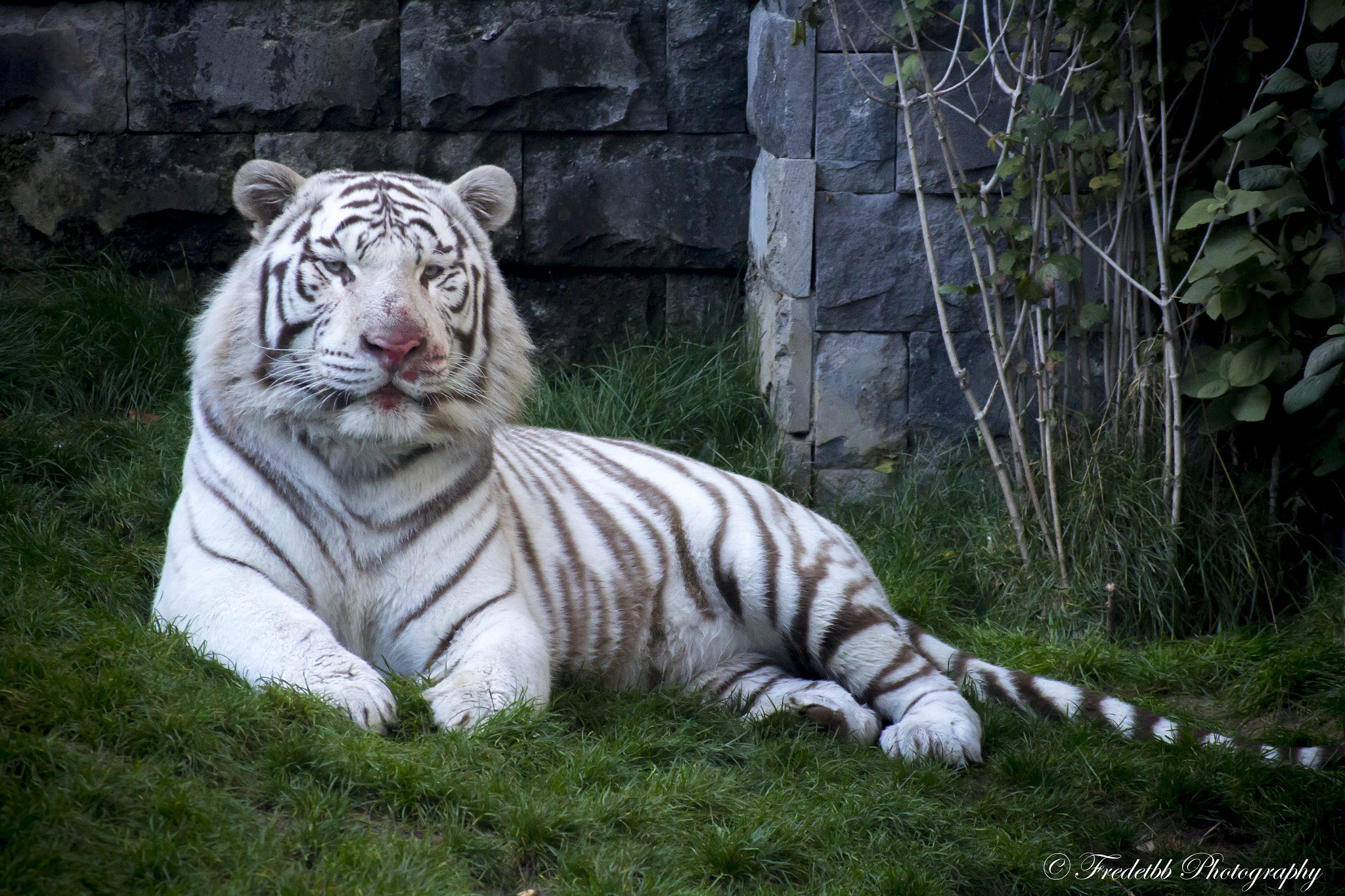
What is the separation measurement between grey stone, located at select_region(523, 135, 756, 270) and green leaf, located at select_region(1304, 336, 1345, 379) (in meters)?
2.47

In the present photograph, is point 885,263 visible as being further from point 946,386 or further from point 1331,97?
point 1331,97

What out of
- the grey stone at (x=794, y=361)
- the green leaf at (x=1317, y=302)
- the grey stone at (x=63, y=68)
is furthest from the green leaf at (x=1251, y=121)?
the grey stone at (x=63, y=68)

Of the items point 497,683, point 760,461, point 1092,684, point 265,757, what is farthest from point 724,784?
point 760,461

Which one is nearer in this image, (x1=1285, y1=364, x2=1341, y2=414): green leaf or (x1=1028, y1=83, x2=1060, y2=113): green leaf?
(x1=1285, y1=364, x2=1341, y2=414): green leaf

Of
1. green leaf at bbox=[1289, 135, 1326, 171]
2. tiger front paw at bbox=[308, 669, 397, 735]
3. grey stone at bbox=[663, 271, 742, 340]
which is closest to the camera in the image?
tiger front paw at bbox=[308, 669, 397, 735]

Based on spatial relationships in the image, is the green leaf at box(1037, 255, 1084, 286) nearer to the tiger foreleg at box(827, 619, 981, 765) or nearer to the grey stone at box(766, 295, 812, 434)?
the grey stone at box(766, 295, 812, 434)

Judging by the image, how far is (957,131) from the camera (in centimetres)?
435

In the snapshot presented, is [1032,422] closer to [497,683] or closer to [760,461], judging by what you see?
[760,461]

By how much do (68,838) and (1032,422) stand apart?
355 cm

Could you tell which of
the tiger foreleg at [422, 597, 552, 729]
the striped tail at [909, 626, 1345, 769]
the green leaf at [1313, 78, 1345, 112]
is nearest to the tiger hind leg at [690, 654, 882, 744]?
the striped tail at [909, 626, 1345, 769]

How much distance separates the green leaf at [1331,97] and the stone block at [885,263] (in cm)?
125

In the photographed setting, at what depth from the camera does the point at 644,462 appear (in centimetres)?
384

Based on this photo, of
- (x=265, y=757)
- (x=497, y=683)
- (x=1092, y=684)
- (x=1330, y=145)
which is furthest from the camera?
(x=1330, y=145)

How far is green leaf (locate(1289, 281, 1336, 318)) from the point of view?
3.75m
